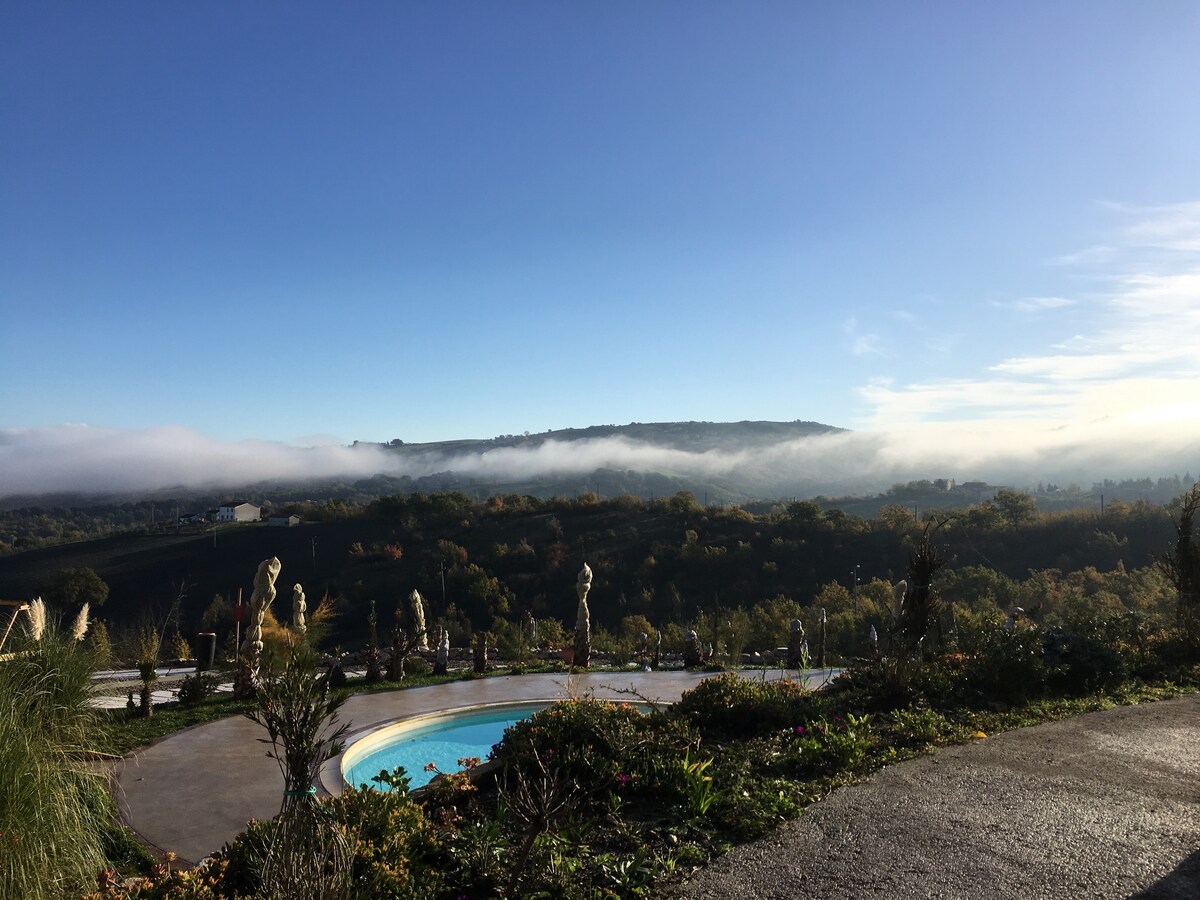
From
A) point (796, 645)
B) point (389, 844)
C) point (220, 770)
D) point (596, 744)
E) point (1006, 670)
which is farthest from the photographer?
point (796, 645)

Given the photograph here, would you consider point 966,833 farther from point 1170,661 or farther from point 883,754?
point 1170,661

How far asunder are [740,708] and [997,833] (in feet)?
8.79

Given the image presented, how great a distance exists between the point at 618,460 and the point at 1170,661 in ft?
368

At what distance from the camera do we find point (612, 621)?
33094 millimetres

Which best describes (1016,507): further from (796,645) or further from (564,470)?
(564,470)

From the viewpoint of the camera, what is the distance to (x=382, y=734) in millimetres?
8734

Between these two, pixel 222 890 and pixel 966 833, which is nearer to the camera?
pixel 222 890

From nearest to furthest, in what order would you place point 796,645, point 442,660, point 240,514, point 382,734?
point 382,734, point 442,660, point 796,645, point 240,514

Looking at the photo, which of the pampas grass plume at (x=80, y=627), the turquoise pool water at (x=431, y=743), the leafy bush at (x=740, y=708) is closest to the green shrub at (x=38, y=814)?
the pampas grass plume at (x=80, y=627)

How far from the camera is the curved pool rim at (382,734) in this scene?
7184 millimetres

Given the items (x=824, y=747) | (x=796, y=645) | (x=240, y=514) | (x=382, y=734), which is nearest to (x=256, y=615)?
(x=382, y=734)

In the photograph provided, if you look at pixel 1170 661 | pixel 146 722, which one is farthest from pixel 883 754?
pixel 146 722

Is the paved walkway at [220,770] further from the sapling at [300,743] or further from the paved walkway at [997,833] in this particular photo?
the paved walkway at [997,833]

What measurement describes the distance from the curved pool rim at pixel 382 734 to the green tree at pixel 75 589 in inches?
1136
